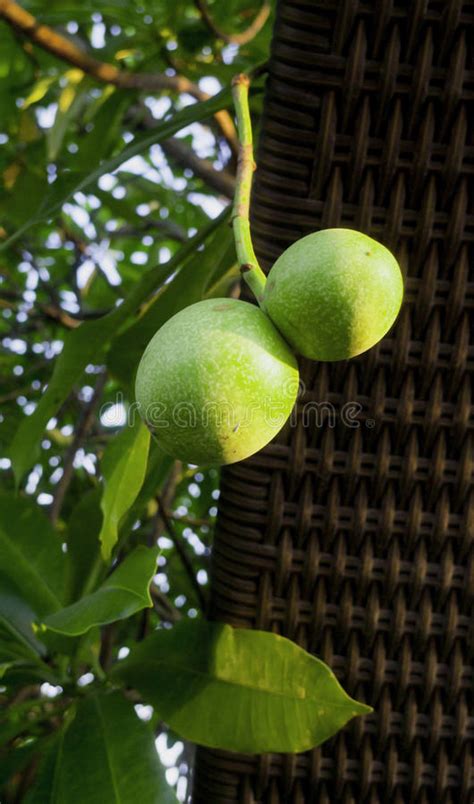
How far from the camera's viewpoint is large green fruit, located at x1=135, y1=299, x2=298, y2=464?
552 mm

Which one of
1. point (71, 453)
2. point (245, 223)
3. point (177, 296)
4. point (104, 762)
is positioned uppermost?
point (245, 223)

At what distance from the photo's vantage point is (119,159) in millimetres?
931

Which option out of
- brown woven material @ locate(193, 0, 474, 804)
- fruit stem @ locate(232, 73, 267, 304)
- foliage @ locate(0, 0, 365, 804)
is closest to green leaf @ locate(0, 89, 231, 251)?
foliage @ locate(0, 0, 365, 804)

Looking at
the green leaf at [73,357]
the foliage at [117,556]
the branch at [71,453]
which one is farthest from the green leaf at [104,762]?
the branch at [71,453]

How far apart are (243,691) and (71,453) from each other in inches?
29.3

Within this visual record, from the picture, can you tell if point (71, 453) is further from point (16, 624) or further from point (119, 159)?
point (119, 159)

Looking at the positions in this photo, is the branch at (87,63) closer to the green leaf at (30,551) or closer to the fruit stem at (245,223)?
the green leaf at (30,551)

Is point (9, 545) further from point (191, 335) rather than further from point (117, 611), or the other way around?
point (191, 335)

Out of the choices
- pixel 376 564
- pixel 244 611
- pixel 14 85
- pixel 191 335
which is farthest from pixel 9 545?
pixel 14 85

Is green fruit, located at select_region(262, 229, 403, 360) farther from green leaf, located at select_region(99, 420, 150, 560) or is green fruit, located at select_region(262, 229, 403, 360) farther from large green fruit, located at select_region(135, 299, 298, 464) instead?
green leaf, located at select_region(99, 420, 150, 560)

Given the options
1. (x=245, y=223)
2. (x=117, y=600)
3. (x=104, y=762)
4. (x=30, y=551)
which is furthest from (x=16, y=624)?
(x=245, y=223)

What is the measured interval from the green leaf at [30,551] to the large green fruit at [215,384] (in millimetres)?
474

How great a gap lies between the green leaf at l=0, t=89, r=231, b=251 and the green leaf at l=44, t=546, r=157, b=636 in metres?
0.36

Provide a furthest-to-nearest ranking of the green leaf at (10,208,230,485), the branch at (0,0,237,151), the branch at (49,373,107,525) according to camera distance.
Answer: the branch at (49,373,107,525) < the branch at (0,0,237,151) < the green leaf at (10,208,230,485)
